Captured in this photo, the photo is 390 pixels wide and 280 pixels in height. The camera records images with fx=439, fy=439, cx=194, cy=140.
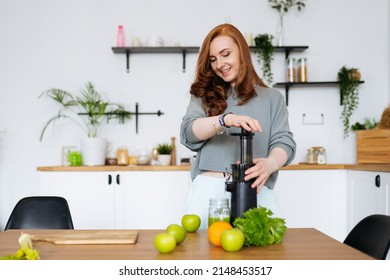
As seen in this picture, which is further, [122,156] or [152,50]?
[152,50]

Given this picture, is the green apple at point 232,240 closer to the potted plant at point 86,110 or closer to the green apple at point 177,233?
the green apple at point 177,233

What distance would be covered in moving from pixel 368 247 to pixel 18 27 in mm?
3550

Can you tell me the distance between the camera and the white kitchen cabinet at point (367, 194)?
2951 millimetres

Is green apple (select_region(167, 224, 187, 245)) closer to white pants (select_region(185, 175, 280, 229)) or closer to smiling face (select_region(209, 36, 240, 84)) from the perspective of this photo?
white pants (select_region(185, 175, 280, 229))

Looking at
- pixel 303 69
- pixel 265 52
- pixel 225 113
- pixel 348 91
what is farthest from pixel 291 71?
pixel 225 113

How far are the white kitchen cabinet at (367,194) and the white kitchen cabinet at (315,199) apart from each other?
81 millimetres

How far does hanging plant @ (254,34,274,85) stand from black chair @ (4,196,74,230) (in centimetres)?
225

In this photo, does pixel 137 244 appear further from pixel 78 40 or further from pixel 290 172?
pixel 78 40

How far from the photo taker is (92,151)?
3.54 metres

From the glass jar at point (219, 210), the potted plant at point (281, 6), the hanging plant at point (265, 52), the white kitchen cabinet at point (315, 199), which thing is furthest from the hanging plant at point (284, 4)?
the glass jar at point (219, 210)

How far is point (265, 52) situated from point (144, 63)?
1.07 metres

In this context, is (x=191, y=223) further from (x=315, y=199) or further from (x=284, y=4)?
(x=284, y=4)
